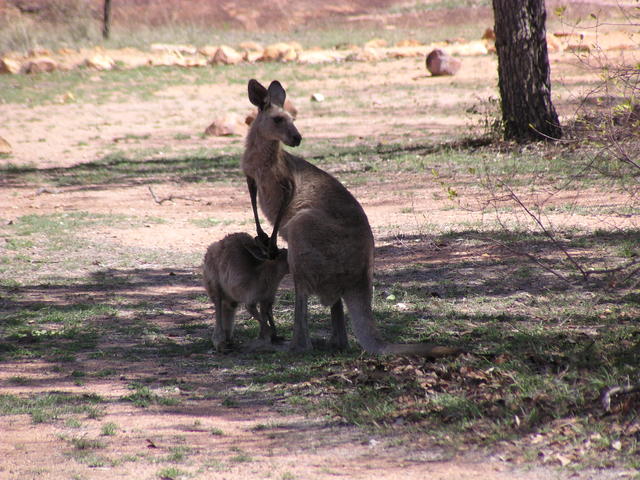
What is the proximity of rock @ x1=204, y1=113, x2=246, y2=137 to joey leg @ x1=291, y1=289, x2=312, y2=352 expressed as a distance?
33.6 ft

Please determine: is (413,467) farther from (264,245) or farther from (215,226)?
(215,226)

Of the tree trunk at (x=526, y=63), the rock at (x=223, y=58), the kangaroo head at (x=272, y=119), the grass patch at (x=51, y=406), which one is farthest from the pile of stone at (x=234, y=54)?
the grass patch at (x=51, y=406)

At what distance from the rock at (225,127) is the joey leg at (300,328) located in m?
10.2

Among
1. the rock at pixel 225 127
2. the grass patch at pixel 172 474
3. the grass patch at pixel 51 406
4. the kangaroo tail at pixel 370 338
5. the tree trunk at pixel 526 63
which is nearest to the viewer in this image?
the grass patch at pixel 172 474

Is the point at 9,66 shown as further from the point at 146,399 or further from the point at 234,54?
the point at 146,399

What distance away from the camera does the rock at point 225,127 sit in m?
15.1

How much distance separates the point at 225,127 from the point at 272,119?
9.26 m

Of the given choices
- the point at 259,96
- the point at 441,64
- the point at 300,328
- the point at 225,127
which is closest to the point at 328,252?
the point at 300,328

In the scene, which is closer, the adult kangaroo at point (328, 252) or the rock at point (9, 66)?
the adult kangaroo at point (328, 252)

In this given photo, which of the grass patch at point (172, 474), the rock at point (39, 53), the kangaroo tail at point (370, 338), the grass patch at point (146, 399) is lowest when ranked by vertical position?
the grass patch at point (146, 399)

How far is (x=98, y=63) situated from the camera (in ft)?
75.8

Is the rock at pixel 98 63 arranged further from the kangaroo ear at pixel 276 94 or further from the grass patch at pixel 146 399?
the grass patch at pixel 146 399

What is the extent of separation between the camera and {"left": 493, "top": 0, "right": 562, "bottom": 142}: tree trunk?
11.6 meters

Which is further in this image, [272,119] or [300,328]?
[272,119]
